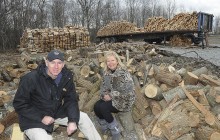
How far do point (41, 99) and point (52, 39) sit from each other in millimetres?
13552

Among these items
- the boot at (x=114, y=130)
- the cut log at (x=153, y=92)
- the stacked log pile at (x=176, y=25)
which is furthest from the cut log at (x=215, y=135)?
the stacked log pile at (x=176, y=25)

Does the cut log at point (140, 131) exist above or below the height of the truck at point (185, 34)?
below

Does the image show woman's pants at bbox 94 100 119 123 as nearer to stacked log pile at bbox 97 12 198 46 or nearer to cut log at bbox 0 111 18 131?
cut log at bbox 0 111 18 131

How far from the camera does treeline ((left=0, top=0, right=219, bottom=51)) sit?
23.4m

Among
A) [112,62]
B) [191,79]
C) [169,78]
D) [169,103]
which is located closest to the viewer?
[112,62]

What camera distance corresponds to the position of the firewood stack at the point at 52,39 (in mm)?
17047

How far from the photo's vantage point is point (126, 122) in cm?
553

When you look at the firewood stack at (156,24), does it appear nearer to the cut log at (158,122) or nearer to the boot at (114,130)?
the cut log at (158,122)

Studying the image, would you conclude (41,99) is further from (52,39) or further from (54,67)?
(52,39)

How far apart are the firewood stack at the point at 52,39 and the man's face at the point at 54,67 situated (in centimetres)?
1343

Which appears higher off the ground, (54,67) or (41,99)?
(54,67)

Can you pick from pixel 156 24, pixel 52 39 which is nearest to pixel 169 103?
pixel 52 39

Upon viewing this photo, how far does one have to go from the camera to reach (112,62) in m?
5.04

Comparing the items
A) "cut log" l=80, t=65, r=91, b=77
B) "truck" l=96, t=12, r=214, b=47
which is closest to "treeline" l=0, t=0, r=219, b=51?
"truck" l=96, t=12, r=214, b=47
